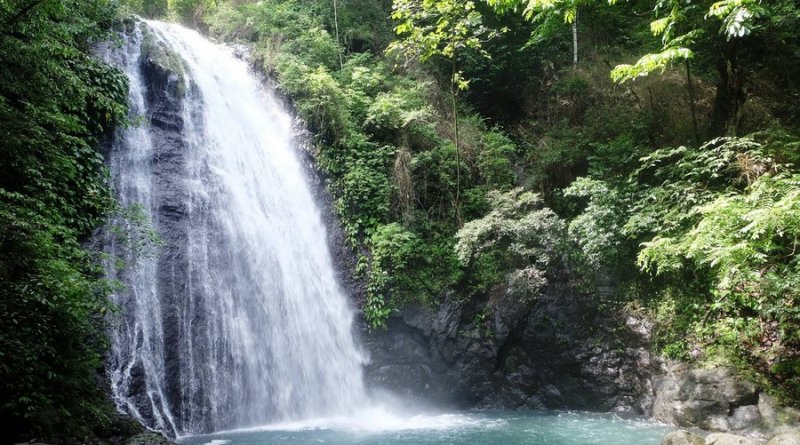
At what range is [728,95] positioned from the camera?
1095 centimetres

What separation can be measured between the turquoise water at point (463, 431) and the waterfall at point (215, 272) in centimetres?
78

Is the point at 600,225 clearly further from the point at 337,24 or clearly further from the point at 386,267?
the point at 337,24

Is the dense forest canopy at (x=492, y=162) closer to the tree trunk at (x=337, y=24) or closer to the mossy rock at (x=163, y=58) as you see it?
the tree trunk at (x=337, y=24)

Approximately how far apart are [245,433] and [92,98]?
276 inches

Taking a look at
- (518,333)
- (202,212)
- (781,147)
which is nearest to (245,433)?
(202,212)

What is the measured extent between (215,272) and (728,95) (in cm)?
1184

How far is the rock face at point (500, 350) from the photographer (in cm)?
1039

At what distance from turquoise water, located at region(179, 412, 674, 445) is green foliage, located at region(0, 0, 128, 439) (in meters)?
2.50

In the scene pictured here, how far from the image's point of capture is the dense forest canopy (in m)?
6.10

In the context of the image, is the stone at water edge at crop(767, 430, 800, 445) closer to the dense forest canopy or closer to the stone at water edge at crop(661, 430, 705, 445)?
the stone at water edge at crop(661, 430, 705, 445)

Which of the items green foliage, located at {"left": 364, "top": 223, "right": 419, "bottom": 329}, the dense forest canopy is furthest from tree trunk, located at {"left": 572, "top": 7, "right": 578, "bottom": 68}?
green foliage, located at {"left": 364, "top": 223, "right": 419, "bottom": 329}

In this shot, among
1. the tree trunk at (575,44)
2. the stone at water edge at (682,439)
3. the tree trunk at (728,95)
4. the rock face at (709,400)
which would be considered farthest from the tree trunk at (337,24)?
the stone at water edge at (682,439)

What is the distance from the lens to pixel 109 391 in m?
7.50

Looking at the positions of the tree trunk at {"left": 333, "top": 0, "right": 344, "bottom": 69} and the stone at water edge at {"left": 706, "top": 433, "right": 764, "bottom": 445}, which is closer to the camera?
the stone at water edge at {"left": 706, "top": 433, "right": 764, "bottom": 445}
